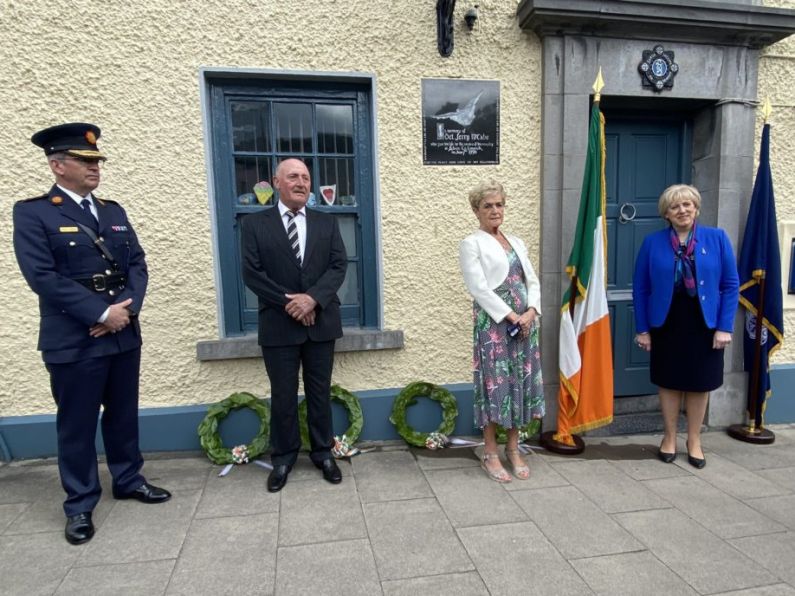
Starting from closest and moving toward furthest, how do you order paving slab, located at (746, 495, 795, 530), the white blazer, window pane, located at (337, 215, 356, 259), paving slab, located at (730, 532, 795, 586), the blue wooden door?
paving slab, located at (730, 532, 795, 586)
paving slab, located at (746, 495, 795, 530)
the white blazer
window pane, located at (337, 215, 356, 259)
the blue wooden door

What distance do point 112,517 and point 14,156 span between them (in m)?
2.34

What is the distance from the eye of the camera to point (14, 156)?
122 inches

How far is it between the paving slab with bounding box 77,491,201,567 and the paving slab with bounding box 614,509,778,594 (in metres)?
2.37

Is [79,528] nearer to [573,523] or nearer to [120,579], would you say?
[120,579]

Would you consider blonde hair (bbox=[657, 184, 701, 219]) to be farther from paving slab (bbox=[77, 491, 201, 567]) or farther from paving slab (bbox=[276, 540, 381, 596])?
paving slab (bbox=[77, 491, 201, 567])

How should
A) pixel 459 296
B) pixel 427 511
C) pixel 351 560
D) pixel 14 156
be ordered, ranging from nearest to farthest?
pixel 351 560
pixel 427 511
pixel 14 156
pixel 459 296

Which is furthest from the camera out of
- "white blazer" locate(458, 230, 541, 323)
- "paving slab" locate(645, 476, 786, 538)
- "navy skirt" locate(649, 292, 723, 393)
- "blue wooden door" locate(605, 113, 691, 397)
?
"blue wooden door" locate(605, 113, 691, 397)

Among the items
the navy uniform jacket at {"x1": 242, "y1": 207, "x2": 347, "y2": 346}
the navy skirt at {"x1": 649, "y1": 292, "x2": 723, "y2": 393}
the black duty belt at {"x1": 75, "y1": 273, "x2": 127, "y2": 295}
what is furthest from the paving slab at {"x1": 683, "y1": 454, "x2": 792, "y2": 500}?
the black duty belt at {"x1": 75, "y1": 273, "x2": 127, "y2": 295}

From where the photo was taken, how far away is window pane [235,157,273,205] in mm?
3506

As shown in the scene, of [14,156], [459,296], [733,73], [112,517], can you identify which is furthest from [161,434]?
[733,73]

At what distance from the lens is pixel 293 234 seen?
2.96m

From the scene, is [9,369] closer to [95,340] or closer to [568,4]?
[95,340]

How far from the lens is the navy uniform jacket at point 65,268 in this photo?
7.80 ft

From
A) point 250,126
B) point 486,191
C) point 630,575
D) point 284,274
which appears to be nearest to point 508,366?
point 486,191
